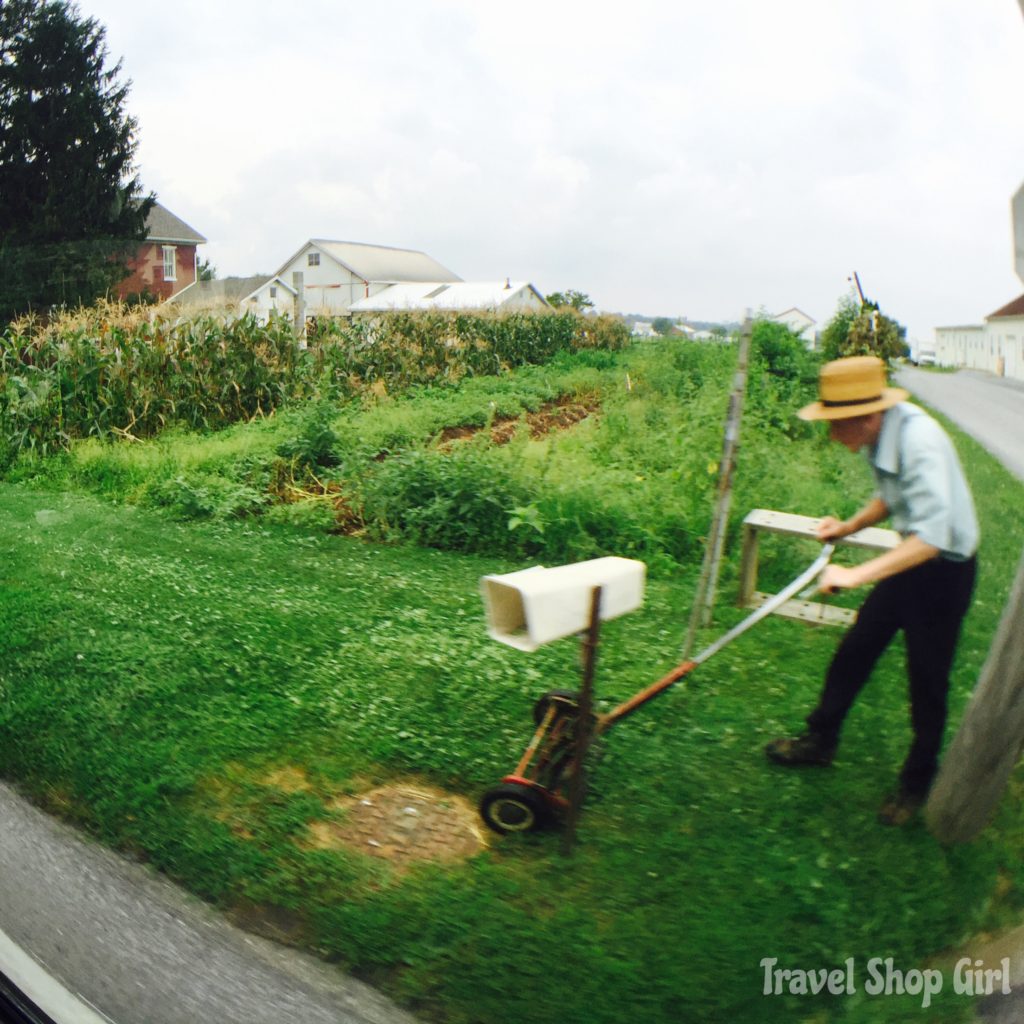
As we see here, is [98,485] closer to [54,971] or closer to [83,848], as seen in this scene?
[83,848]

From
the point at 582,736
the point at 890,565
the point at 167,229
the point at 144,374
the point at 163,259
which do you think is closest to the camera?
the point at 890,565

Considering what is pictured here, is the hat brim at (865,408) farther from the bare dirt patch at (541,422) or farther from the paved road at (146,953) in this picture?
the bare dirt patch at (541,422)

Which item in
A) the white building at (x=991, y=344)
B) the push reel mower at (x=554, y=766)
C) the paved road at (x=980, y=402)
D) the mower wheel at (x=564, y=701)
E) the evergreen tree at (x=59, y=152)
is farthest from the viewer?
the evergreen tree at (x=59, y=152)

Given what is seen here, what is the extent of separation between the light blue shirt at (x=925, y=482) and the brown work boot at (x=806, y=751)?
83 centimetres

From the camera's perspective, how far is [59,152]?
4988 millimetres

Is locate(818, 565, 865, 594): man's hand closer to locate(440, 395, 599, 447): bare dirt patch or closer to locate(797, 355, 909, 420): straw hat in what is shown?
locate(797, 355, 909, 420): straw hat

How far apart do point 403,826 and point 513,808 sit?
1.30ft

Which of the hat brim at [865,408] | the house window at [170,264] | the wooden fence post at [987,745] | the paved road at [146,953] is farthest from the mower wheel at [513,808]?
the house window at [170,264]

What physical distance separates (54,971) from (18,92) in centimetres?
396

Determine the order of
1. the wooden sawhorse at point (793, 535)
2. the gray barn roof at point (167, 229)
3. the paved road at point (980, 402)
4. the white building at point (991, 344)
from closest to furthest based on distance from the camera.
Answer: the white building at point (991, 344) < the paved road at point (980, 402) < the wooden sawhorse at point (793, 535) < the gray barn roof at point (167, 229)

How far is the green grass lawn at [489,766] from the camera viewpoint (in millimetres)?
2320

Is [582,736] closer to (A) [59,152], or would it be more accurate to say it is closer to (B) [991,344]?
(B) [991,344]

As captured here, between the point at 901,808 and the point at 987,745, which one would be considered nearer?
the point at 987,745

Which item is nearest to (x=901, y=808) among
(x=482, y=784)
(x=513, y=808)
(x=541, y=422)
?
(x=513, y=808)
